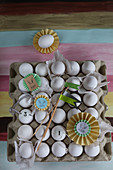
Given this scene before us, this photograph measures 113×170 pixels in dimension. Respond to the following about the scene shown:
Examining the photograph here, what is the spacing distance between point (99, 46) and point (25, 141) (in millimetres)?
723

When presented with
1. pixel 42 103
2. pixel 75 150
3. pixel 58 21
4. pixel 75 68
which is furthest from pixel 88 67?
pixel 58 21

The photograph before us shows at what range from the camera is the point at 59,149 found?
2.57 feet

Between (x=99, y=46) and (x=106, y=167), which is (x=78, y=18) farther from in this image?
(x=106, y=167)

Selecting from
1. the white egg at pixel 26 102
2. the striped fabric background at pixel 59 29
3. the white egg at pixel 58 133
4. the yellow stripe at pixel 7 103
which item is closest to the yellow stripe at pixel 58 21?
the striped fabric background at pixel 59 29

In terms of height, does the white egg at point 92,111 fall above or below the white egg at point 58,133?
above

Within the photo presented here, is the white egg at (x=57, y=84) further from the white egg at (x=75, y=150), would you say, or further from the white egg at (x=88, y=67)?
the white egg at (x=75, y=150)

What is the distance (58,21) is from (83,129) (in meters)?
0.75

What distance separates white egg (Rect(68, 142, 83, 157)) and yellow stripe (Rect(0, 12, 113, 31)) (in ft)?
2.47

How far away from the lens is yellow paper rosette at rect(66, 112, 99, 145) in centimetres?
76

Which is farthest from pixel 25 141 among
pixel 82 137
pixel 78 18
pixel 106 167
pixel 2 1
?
pixel 2 1

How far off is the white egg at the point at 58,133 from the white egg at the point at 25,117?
0.12 m

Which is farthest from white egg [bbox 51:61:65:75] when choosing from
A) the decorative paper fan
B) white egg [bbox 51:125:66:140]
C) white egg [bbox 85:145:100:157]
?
white egg [bbox 85:145:100:157]

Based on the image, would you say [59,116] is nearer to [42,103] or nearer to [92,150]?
Result: [42,103]

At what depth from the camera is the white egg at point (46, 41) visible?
1068mm
